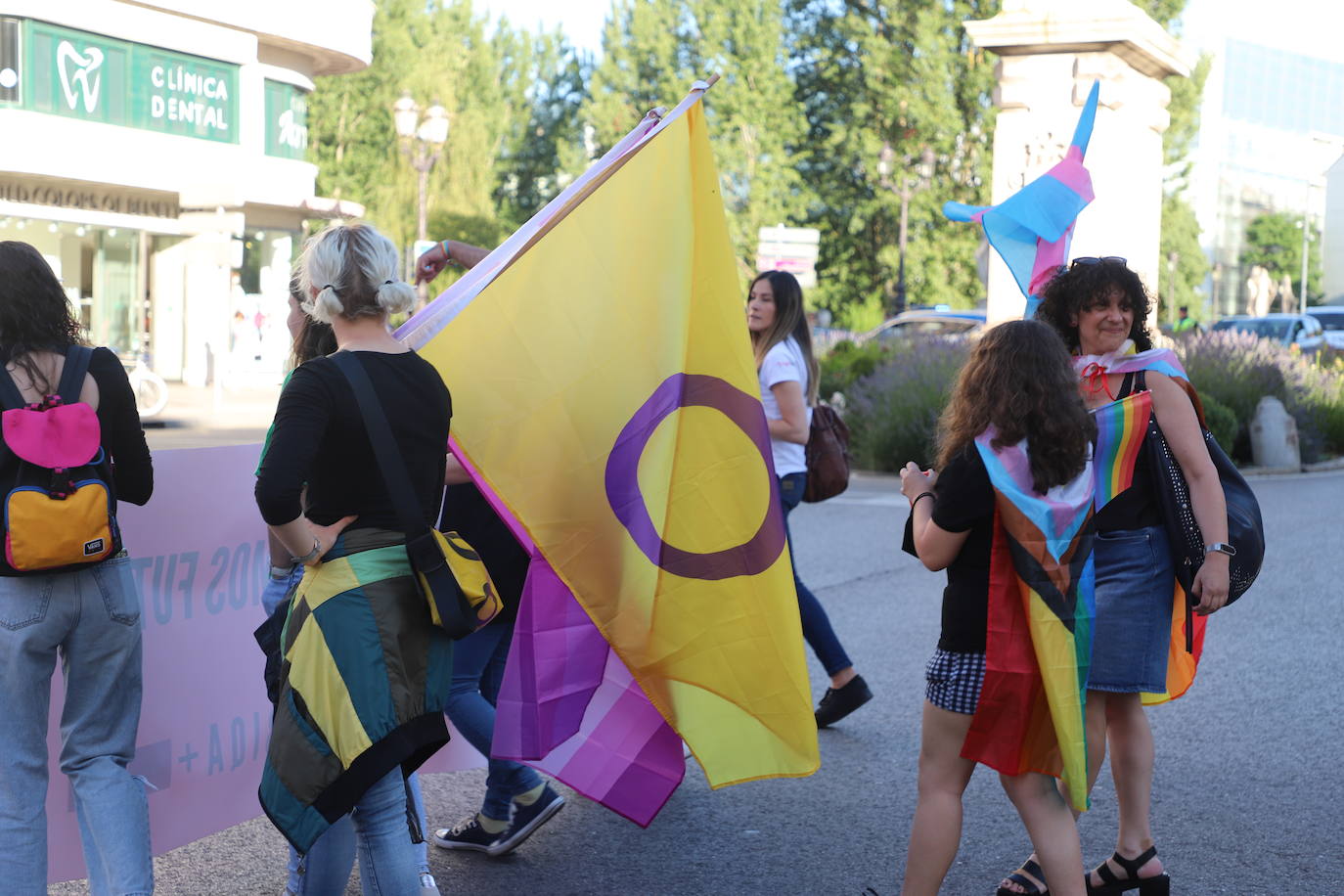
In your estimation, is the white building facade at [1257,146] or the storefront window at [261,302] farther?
the white building facade at [1257,146]

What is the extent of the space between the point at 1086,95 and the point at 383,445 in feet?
43.6

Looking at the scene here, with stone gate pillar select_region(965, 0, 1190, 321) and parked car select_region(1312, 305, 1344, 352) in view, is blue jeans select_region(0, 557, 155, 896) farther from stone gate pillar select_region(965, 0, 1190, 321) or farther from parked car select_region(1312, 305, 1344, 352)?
parked car select_region(1312, 305, 1344, 352)

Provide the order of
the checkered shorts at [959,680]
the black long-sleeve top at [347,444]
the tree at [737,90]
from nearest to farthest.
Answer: the black long-sleeve top at [347,444] → the checkered shorts at [959,680] → the tree at [737,90]

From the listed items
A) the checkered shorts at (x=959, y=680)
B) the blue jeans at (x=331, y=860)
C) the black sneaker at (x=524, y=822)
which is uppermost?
the checkered shorts at (x=959, y=680)

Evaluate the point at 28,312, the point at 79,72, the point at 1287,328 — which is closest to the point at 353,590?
the point at 28,312

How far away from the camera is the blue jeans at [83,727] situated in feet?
10.6

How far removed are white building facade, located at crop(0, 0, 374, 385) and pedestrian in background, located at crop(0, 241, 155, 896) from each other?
2668 cm

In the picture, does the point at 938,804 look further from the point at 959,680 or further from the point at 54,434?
the point at 54,434

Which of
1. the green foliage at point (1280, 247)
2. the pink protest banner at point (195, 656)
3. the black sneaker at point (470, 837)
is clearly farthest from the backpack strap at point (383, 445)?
the green foliage at point (1280, 247)

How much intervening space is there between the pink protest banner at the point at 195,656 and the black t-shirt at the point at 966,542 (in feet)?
6.20

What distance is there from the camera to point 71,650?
3.29 meters

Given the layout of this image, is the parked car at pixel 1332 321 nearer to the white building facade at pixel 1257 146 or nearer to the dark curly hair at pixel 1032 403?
the dark curly hair at pixel 1032 403

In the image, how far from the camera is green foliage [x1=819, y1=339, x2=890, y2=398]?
1744 centimetres

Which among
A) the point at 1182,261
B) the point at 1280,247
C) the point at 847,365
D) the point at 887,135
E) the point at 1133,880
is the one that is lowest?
the point at 1133,880
